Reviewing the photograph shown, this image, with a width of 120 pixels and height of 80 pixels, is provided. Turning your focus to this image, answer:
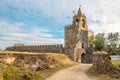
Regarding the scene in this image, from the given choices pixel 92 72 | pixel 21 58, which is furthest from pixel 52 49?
pixel 92 72

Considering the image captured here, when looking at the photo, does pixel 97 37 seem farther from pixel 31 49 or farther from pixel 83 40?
pixel 31 49

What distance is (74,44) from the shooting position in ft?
142

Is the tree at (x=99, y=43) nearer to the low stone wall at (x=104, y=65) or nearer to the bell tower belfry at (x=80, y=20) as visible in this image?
the bell tower belfry at (x=80, y=20)

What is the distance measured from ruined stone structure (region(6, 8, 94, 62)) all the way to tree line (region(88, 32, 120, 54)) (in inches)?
198

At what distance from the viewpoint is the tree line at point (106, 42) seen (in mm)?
53522

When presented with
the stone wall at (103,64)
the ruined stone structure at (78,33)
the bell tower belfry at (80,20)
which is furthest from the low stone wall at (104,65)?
the bell tower belfry at (80,20)

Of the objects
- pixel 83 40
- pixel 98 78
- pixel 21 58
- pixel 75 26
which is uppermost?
pixel 75 26

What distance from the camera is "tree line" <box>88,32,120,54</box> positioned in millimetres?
53522

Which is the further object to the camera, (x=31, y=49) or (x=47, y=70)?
(x=31, y=49)

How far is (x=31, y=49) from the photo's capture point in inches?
1815

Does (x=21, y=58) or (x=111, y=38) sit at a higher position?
(x=111, y=38)

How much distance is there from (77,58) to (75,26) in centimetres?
1266

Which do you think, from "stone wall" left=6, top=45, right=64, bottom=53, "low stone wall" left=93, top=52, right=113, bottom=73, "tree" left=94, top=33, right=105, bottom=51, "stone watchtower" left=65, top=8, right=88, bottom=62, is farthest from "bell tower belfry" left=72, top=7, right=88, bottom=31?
"low stone wall" left=93, top=52, right=113, bottom=73

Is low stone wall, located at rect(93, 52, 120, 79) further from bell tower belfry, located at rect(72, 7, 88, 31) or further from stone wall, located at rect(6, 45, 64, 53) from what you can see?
bell tower belfry, located at rect(72, 7, 88, 31)
